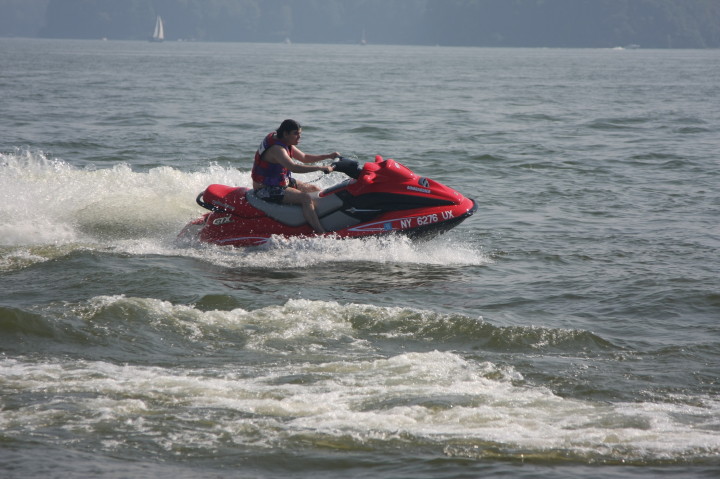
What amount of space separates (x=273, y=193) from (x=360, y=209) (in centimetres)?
100

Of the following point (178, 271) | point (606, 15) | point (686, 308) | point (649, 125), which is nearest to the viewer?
point (686, 308)

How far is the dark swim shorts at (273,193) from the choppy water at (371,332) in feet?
1.62

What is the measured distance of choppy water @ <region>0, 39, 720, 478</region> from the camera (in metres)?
5.21

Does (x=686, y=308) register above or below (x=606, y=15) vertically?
below

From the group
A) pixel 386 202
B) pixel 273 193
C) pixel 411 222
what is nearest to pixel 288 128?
pixel 273 193

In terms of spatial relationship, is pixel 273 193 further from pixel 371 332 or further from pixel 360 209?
pixel 371 332

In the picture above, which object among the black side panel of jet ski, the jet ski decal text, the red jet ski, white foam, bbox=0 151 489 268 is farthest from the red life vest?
the jet ski decal text

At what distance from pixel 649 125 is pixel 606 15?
136906 mm

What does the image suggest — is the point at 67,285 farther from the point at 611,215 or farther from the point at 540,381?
the point at 611,215

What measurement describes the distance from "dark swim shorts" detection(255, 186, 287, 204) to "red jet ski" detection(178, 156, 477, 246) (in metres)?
0.06

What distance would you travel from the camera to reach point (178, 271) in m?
9.25

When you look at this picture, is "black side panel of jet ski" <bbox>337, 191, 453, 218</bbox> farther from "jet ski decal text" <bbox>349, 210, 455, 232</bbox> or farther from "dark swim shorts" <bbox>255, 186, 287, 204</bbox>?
"dark swim shorts" <bbox>255, 186, 287, 204</bbox>

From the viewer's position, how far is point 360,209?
980cm

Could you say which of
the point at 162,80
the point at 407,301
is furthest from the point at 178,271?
the point at 162,80
